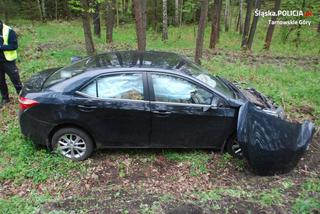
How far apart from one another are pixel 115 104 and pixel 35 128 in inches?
54.4

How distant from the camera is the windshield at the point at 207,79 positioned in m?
4.77

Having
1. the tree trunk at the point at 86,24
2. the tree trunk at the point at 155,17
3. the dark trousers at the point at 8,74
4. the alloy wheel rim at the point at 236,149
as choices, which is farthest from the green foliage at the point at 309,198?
the tree trunk at the point at 155,17

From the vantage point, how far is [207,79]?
494 cm

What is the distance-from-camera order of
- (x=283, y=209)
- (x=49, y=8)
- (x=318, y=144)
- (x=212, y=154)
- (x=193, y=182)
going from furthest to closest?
1. (x=49, y=8)
2. (x=318, y=144)
3. (x=212, y=154)
4. (x=193, y=182)
5. (x=283, y=209)

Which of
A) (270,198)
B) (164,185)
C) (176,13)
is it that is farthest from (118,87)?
(176,13)

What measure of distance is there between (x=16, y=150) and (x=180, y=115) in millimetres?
2851

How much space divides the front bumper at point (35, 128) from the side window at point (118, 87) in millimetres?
879

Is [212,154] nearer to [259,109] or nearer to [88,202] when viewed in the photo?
[259,109]

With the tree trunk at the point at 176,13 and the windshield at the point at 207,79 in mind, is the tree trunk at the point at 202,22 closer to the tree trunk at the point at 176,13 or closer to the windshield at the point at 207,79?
the windshield at the point at 207,79

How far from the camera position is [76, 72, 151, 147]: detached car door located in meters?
4.50

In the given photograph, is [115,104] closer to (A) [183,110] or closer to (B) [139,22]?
(A) [183,110]

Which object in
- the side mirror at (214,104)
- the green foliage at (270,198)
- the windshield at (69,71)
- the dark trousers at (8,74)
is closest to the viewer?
the green foliage at (270,198)

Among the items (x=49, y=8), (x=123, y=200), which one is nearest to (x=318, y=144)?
(x=123, y=200)

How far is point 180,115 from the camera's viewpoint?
4598 mm
